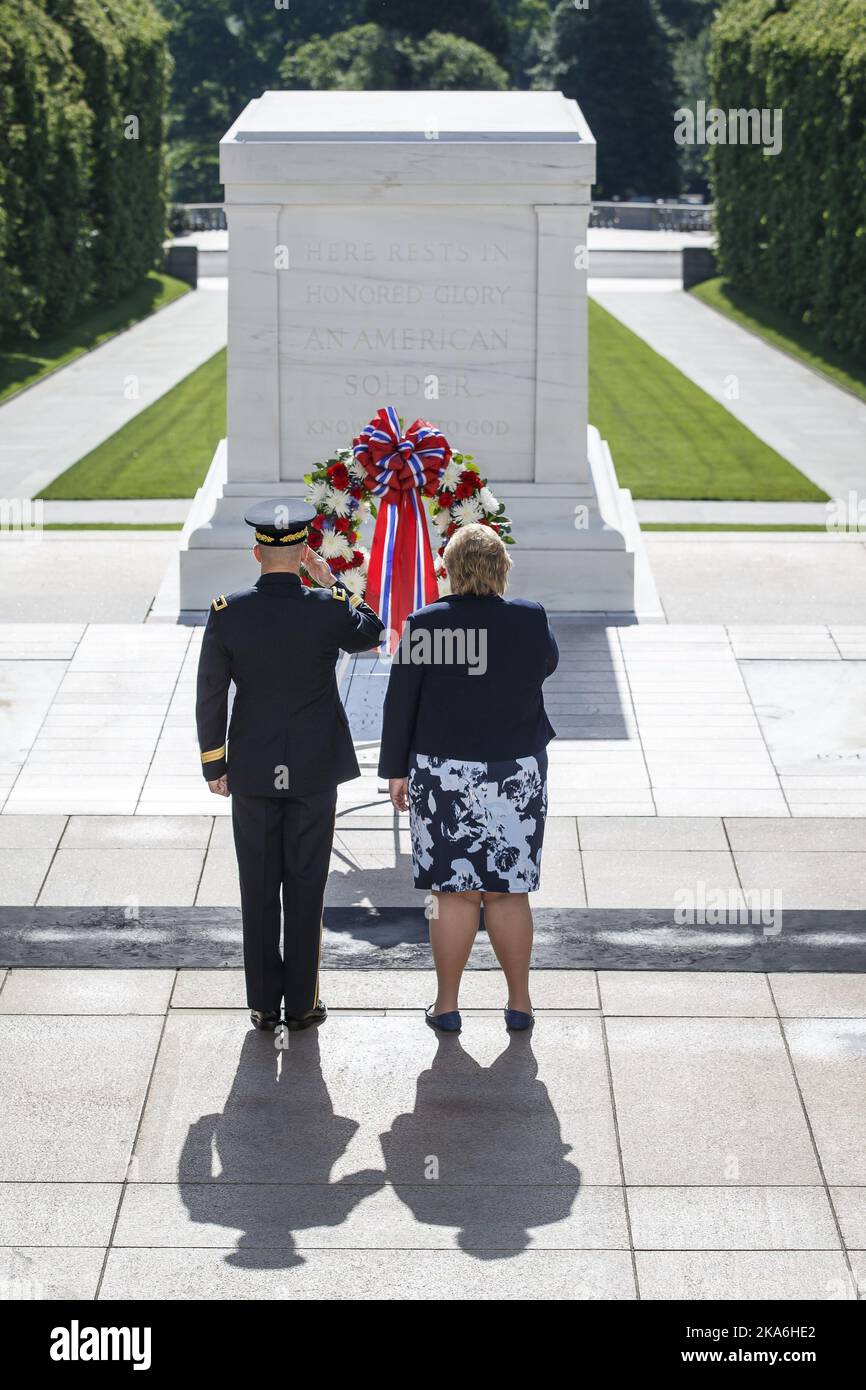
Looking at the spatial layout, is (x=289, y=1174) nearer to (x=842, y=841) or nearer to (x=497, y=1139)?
(x=497, y=1139)

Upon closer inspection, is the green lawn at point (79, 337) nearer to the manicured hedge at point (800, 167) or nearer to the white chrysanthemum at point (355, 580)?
the manicured hedge at point (800, 167)

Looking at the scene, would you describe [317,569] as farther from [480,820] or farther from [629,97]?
[629,97]

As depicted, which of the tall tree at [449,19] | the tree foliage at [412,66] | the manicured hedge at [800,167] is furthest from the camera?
the tall tree at [449,19]

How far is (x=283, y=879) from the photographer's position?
6102 millimetres

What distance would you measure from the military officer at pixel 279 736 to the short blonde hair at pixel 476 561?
14.8 inches

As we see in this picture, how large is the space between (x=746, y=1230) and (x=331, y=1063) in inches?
61.3

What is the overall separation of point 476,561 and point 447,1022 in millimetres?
→ 1551

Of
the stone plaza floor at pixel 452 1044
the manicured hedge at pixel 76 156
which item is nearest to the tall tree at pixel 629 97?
the manicured hedge at pixel 76 156

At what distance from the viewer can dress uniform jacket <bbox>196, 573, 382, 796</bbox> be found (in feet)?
19.6

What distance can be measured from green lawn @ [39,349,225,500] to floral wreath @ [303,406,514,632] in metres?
6.86

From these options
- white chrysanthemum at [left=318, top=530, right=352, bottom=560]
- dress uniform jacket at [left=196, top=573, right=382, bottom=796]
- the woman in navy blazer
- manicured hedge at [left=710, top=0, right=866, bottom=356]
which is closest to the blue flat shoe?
the woman in navy blazer

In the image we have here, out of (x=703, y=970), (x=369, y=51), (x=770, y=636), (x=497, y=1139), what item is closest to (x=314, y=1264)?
(x=497, y=1139)

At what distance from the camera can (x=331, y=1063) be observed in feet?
19.6

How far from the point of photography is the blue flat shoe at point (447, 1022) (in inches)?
242
